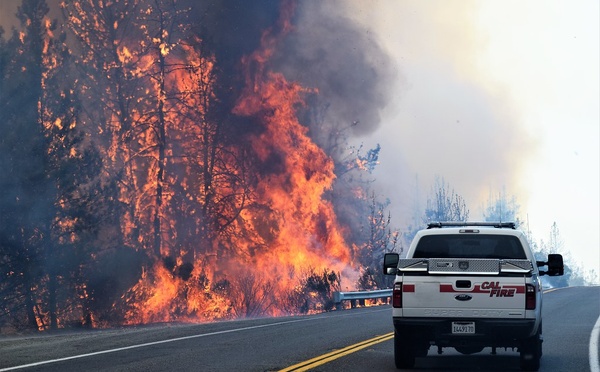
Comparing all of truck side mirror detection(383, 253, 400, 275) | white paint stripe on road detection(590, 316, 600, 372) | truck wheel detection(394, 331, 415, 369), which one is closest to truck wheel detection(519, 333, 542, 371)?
white paint stripe on road detection(590, 316, 600, 372)

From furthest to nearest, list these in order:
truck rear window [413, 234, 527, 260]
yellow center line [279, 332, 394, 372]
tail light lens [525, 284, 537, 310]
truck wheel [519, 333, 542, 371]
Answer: truck rear window [413, 234, 527, 260], yellow center line [279, 332, 394, 372], truck wheel [519, 333, 542, 371], tail light lens [525, 284, 537, 310]

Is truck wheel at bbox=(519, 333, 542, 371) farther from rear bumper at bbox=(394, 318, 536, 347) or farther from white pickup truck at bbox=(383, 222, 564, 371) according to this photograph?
rear bumper at bbox=(394, 318, 536, 347)

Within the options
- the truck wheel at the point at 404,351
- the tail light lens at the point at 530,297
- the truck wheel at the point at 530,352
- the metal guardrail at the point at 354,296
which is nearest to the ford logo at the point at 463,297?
the tail light lens at the point at 530,297

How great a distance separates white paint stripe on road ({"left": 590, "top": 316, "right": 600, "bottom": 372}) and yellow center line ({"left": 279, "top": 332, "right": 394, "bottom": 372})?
152 inches

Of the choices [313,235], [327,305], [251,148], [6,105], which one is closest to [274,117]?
[251,148]

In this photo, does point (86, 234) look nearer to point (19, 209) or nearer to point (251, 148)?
point (19, 209)

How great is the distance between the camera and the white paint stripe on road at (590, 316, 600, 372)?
14784mm

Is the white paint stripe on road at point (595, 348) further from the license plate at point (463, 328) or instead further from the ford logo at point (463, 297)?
the ford logo at point (463, 297)

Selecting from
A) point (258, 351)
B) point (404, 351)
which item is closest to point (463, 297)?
point (404, 351)

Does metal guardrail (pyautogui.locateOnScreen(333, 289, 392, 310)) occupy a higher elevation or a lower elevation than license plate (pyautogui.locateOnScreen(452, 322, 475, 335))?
lower

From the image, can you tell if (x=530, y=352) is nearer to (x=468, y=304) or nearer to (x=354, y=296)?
(x=468, y=304)

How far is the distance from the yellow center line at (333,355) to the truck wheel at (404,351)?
46.6 inches

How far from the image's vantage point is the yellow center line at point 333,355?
569 inches

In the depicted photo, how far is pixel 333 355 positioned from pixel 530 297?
153 inches
